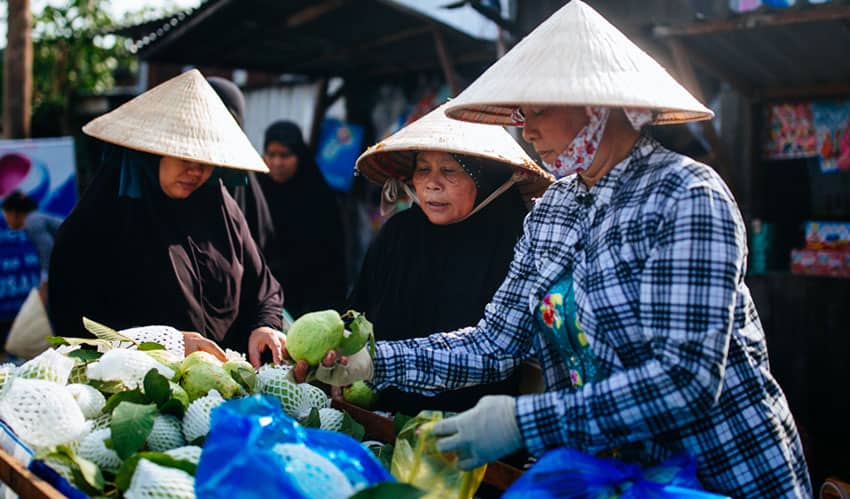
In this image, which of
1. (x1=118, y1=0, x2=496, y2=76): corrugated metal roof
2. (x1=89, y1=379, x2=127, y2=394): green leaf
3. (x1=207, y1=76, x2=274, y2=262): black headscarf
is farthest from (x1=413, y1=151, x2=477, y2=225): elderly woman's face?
(x1=118, y1=0, x2=496, y2=76): corrugated metal roof

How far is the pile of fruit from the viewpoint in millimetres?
1609

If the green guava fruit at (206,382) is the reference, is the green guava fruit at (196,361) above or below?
above

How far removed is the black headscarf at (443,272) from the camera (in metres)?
2.62

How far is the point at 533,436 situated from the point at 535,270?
1.71ft

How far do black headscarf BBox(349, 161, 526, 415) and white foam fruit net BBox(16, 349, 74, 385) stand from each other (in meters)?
0.98

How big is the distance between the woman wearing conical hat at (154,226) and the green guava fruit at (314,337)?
81cm

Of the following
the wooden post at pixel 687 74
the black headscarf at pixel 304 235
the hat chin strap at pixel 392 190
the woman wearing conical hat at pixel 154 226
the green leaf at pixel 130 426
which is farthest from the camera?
the black headscarf at pixel 304 235

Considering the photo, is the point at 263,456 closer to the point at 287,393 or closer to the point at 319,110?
the point at 287,393

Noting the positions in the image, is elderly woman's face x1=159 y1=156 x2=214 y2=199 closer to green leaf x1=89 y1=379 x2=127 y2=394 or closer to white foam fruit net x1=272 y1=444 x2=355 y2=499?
green leaf x1=89 y1=379 x2=127 y2=394

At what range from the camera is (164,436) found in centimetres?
179

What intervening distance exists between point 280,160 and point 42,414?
3.37 meters

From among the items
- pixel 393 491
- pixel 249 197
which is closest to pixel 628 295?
pixel 393 491

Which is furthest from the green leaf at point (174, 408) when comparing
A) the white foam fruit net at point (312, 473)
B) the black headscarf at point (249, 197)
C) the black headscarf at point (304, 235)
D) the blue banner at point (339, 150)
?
the blue banner at point (339, 150)

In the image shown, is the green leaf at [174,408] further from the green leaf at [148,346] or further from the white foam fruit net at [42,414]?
the green leaf at [148,346]
